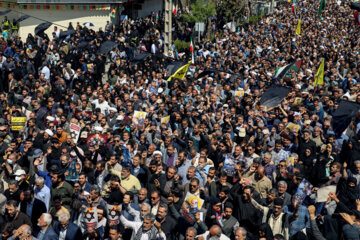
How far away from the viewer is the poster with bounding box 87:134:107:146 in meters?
8.96

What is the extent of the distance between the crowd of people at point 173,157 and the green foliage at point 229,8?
1889 cm

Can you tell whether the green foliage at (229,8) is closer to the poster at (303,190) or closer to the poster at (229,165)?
the poster at (229,165)

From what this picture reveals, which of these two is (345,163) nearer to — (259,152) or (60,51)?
(259,152)

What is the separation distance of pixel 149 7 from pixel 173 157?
1151 inches

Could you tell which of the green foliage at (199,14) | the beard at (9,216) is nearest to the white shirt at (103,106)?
the beard at (9,216)

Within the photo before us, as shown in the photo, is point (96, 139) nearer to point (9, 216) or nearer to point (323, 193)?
point (9, 216)

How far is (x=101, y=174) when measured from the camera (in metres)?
7.76

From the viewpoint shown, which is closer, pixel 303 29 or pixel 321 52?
pixel 321 52

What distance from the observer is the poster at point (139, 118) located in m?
10.5

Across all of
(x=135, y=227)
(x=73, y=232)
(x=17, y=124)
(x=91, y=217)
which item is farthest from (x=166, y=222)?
(x=17, y=124)

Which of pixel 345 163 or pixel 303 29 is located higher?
pixel 345 163

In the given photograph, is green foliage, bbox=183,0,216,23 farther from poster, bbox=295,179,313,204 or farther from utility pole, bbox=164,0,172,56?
poster, bbox=295,179,313,204

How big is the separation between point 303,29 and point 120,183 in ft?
84.9

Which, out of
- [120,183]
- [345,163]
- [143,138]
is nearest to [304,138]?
[345,163]
